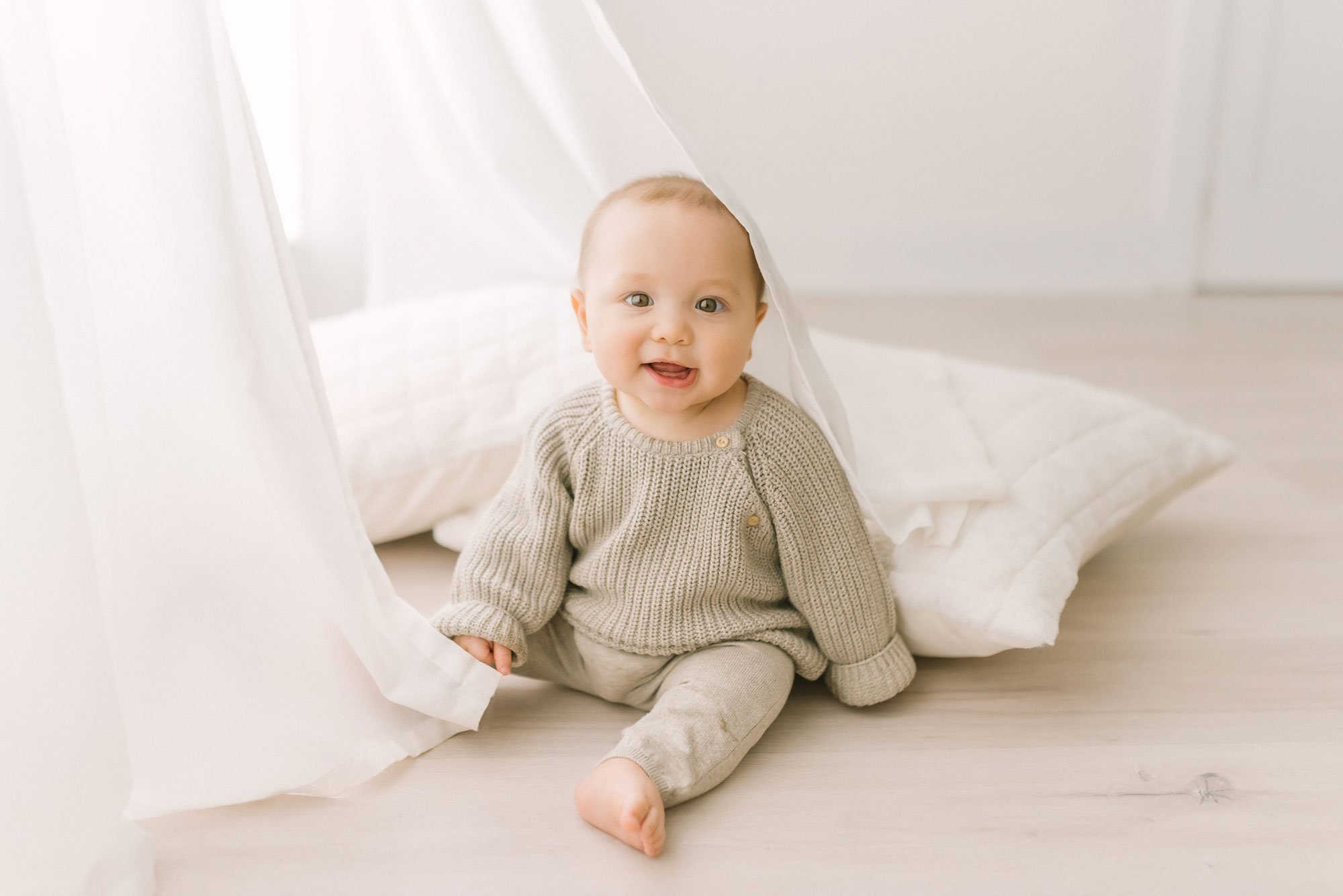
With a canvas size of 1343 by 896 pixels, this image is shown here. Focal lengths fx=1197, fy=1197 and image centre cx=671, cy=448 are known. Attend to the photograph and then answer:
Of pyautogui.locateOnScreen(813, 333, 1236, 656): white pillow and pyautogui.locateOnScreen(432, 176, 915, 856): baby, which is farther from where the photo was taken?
pyautogui.locateOnScreen(813, 333, 1236, 656): white pillow

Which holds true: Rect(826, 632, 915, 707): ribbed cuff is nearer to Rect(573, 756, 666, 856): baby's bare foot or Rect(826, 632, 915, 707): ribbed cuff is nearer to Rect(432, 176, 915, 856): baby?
Rect(432, 176, 915, 856): baby

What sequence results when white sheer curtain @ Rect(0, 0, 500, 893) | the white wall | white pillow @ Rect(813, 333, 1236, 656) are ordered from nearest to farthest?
white sheer curtain @ Rect(0, 0, 500, 893) → white pillow @ Rect(813, 333, 1236, 656) → the white wall

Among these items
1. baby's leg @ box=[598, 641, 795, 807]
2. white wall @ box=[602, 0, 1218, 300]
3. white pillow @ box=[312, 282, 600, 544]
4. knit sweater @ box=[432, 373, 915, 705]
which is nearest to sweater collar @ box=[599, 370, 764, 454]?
knit sweater @ box=[432, 373, 915, 705]

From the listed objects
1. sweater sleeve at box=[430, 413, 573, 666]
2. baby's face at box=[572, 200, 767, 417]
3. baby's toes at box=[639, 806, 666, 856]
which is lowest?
baby's toes at box=[639, 806, 666, 856]

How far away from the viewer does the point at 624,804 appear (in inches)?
34.4

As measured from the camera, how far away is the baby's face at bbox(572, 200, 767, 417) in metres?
0.97

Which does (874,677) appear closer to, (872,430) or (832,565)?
(832,565)

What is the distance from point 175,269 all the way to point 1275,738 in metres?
0.95

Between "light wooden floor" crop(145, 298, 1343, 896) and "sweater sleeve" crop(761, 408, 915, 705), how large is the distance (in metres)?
0.04

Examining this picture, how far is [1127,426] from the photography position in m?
1.34

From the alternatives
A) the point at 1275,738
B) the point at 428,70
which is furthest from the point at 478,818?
the point at 428,70

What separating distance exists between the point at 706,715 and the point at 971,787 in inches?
8.7

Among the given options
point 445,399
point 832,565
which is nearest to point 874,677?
point 832,565

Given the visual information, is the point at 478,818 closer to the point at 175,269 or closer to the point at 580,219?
the point at 175,269
